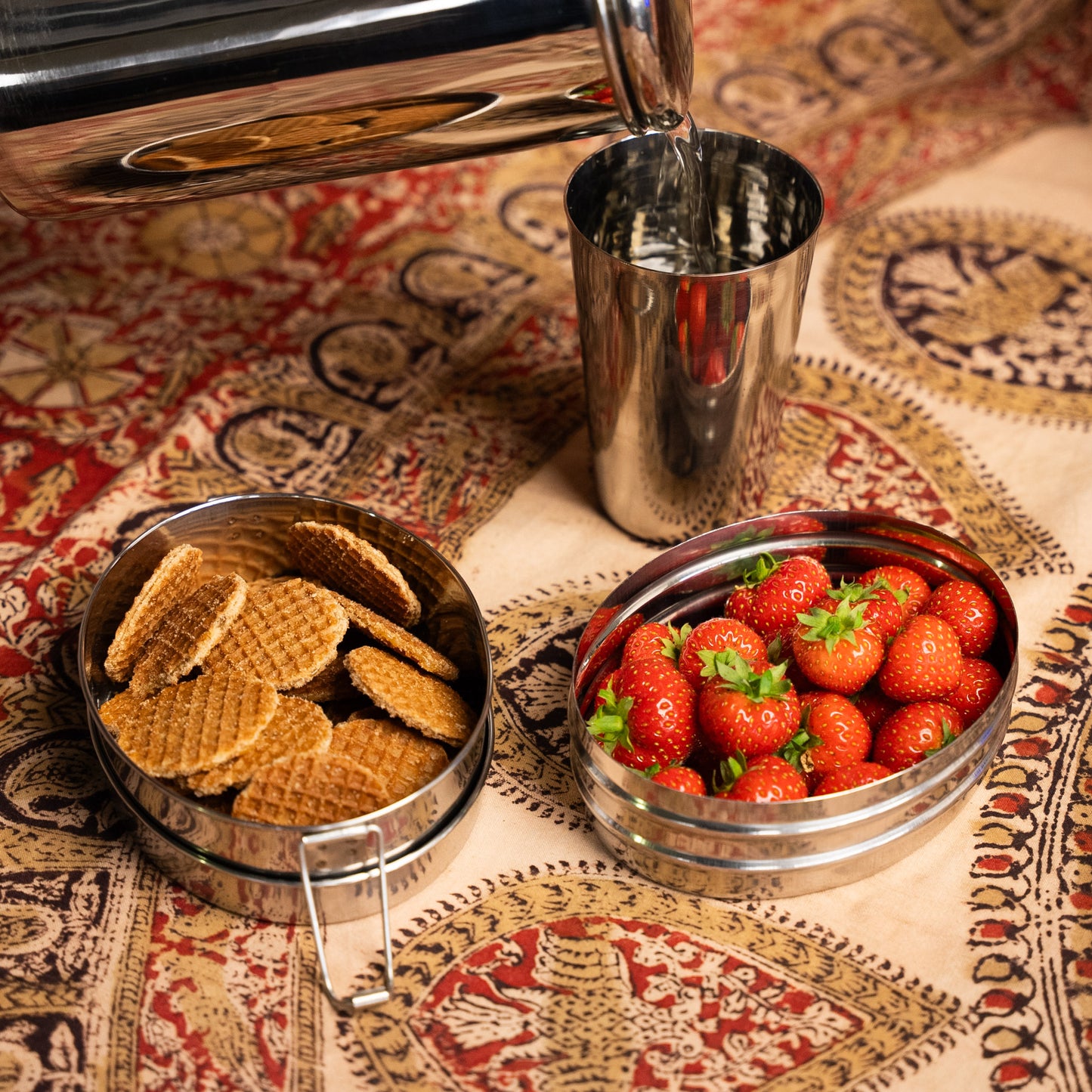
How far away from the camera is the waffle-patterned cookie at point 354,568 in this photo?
41.3 inches

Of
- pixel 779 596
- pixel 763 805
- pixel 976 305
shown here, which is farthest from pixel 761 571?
pixel 976 305

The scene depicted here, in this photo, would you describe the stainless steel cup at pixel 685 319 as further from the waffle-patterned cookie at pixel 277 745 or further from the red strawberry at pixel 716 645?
the waffle-patterned cookie at pixel 277 745

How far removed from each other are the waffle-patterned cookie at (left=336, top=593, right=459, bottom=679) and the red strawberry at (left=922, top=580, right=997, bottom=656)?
1.40ft

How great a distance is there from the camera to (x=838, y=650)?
0.96m

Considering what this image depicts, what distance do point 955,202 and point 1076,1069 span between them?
4.09 feet

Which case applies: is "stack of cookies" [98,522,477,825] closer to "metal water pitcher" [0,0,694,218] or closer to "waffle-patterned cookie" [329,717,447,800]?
"waffle-patterned cookie" [329,717,447,800]

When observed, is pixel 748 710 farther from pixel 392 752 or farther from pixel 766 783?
pixel 392 752

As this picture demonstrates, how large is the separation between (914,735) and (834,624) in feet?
0.34

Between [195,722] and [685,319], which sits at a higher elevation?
[685,319]

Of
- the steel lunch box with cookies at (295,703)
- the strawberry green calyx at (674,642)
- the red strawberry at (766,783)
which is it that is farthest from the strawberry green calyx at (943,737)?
the steel lunch box with cookies at (295,703)

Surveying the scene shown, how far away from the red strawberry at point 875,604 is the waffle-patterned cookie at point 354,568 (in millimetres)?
360

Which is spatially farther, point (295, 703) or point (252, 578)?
point (252, 578)

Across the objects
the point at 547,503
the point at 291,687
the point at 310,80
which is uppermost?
the point at 310,80

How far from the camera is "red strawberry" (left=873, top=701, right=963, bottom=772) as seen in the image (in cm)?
94
